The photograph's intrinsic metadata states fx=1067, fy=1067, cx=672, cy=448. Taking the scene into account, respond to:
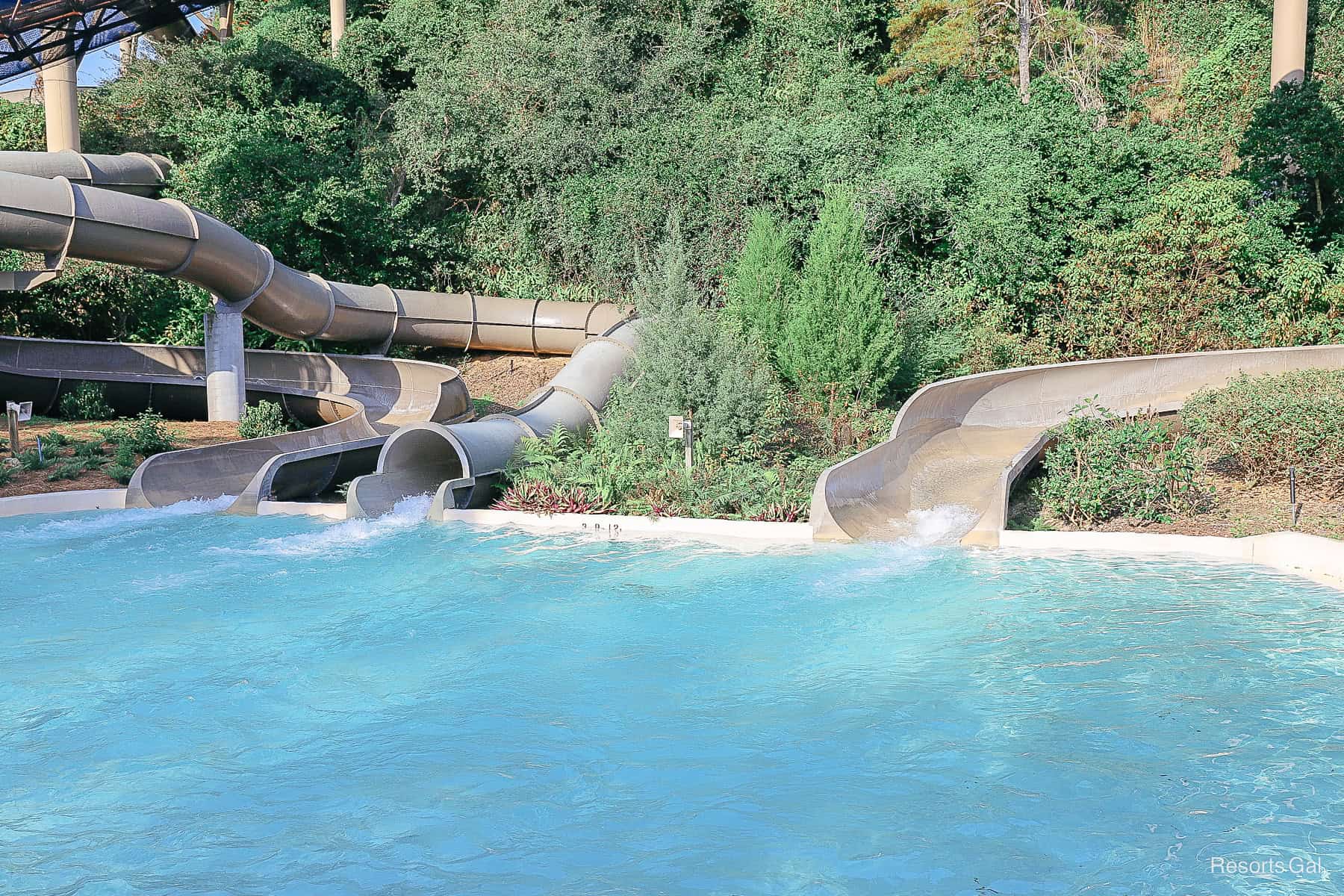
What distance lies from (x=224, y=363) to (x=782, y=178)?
11.0m

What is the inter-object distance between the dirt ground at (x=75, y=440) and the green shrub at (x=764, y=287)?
26.3 ft

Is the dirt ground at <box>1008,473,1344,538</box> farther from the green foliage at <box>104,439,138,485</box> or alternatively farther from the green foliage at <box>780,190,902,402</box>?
the green foliage at <box>104,439,138,485</box>

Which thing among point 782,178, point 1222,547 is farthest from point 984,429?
point 782,178

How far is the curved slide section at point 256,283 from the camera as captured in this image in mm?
14094

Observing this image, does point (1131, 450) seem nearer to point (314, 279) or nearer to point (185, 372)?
point (314, 279)

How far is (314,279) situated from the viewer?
18312 millimetres

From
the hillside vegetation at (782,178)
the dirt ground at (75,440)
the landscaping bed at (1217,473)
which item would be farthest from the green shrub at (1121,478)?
the dirt ground at (75,440)

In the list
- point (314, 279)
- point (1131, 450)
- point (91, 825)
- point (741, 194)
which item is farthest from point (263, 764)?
point (741, 194)

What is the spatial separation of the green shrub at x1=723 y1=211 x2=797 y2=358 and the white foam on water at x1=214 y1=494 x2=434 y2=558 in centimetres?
614

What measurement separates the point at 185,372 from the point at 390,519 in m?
8.35

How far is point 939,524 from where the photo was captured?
39.1 ft

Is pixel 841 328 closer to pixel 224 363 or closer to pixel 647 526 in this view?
pixel 647 526

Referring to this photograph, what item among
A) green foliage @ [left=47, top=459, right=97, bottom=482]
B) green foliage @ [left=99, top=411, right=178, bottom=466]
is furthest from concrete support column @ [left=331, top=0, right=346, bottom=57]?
green foliage @ [left=47, top=459, right=97, bottom=482]

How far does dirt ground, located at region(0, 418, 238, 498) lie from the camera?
1334 centimetres
